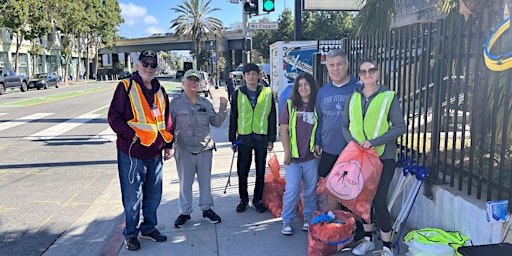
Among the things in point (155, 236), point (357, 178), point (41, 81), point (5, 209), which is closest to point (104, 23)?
point (41, 81)

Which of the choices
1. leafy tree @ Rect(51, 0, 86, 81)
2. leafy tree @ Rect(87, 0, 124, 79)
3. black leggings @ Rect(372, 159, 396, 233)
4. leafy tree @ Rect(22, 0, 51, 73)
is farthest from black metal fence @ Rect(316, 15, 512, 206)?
leafy tree @ Rect(87, 0, 124, 79)

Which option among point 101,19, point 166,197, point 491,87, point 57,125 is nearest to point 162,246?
point 166,197

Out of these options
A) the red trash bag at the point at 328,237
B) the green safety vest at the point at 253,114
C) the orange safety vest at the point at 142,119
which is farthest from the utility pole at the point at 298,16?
the red trash bag at the point at 328,237

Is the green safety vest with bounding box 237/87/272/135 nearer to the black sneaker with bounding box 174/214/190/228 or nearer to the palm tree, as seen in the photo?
the black sneaker with bounding box 174/214/190/228

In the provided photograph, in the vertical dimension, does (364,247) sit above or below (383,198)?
below

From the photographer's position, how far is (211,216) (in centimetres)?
468

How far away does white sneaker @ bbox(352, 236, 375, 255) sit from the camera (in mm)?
3766

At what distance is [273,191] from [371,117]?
75.6 inches

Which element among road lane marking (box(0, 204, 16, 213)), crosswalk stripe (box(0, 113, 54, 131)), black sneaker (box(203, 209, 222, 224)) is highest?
crosswalk stripe (box(0, 113, 54, 131))

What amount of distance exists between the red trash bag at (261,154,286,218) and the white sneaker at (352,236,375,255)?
124cm

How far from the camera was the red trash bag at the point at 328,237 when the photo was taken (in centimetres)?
365

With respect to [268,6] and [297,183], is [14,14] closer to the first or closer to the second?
[268,6]

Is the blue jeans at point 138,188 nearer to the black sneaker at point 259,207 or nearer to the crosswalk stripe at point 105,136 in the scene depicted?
the black sneaker at point 259,207

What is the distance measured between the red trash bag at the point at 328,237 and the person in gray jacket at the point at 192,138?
1.36 m
